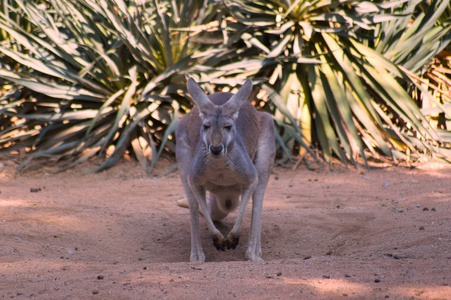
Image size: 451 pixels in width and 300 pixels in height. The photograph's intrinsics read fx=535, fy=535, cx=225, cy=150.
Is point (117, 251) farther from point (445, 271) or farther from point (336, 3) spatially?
point (336, 3)

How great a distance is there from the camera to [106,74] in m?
7.20

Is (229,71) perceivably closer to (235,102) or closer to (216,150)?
(235,102)

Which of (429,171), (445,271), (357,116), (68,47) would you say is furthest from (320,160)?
(445,271)

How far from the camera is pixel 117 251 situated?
4035 mm

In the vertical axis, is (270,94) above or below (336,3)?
below

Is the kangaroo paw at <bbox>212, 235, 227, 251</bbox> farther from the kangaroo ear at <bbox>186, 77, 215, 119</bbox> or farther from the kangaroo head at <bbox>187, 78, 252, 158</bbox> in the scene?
the kangaroo ear at <bbox>186, 77, 215, 119</bbox>

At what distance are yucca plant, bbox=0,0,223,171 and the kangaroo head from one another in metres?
3.08

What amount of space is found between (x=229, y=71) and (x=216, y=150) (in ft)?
12.2

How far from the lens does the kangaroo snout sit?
3434 millimetres

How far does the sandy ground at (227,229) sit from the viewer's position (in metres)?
2.74

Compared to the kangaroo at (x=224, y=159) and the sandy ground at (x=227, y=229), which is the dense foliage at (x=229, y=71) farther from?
the kangaroo at (x=224, y=159)

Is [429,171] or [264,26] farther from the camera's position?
[264,26]

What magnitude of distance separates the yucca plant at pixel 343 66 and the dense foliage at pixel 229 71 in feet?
0.05

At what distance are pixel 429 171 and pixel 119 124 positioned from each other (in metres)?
3.90
